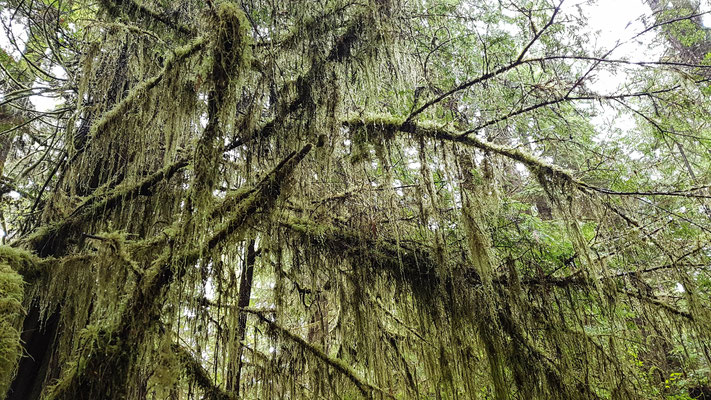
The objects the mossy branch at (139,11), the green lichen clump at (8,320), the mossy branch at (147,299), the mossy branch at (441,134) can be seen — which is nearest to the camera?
the mossy branch at (147,299)

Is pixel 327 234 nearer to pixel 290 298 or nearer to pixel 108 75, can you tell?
pixel 290 298

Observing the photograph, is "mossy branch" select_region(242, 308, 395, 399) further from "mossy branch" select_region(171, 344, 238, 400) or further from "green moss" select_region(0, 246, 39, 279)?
"green moss" select_region(0, 246, 39, 279)

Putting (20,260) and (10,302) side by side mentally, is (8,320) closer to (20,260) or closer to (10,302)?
(10,302)

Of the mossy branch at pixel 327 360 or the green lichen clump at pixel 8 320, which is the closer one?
the green lichen clump at pixel 8 320

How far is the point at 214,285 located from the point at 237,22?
1.71 metres

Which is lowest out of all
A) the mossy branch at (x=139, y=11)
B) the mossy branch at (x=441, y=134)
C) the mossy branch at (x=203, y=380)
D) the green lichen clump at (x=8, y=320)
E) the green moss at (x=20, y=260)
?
the mossy branch at (x=203, y=380)

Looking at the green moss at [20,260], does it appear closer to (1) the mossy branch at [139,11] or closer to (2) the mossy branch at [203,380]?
(2) the mossy branch at [203,380]

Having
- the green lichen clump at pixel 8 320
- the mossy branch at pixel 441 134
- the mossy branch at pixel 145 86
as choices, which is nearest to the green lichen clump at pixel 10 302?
the green lichen clump at pixel 8 320

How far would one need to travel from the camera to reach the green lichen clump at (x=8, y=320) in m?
1.86

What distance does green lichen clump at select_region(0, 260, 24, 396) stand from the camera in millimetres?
1863

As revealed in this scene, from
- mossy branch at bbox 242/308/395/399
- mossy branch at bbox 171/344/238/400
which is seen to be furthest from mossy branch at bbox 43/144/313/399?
mossy branch at bbox 242/308/395/399

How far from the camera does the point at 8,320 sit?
81.0 inches

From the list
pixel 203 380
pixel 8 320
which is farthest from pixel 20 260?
pixel 203 380

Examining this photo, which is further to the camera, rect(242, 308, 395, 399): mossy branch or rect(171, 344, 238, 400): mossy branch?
rect(242, 308, 395, 399): mossy branch
